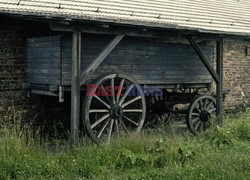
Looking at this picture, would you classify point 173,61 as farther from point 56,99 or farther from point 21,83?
point 21,83

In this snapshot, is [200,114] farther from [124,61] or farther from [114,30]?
[114,30]

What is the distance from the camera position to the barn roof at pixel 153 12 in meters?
7.68

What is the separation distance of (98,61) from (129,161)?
2302mm

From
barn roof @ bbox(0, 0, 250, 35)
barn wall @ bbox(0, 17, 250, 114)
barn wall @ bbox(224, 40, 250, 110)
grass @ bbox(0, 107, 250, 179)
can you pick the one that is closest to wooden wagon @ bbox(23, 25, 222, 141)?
barn wall @ bbox(0, 17, 250, 114)

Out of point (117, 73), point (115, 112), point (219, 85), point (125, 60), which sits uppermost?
point (125, 60)

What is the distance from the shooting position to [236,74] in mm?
13586

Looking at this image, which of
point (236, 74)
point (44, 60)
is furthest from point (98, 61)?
point (236, 74)

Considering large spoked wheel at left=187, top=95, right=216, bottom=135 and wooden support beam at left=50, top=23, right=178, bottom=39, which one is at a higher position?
wooden support beam at left=50, top=23, right=178, bottom=39

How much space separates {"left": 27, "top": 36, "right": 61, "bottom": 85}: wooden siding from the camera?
26.8 feet

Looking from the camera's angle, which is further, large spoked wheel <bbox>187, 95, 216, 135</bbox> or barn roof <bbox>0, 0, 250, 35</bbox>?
large spoked wheel <bbox>187, 95, 216, 135</bbox>

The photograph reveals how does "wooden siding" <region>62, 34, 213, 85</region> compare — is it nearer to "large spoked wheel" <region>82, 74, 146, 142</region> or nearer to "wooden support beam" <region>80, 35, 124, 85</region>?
"large spoked wheel" <region>82, 74, 146, 142</region>

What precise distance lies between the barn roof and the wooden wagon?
18.7 inches

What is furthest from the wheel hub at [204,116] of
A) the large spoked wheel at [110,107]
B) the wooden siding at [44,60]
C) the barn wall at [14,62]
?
the barn wall at [14,62]

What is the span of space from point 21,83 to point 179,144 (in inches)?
161
